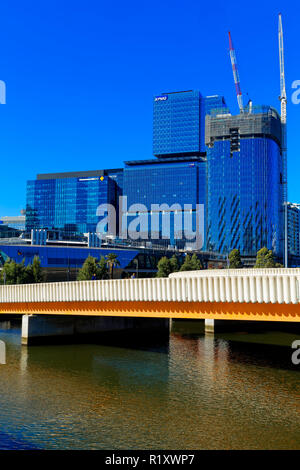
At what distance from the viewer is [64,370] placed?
33.3 meters

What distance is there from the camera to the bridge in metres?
25.5

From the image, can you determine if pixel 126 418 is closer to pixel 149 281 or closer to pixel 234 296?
pixel 234 296

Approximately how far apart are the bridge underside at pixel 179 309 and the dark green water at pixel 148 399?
3.92m

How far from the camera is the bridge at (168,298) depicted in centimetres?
2548

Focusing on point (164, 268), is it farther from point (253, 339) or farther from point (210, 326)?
point (253, 339)

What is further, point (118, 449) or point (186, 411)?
point (186, 411)

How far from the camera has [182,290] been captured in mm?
29609

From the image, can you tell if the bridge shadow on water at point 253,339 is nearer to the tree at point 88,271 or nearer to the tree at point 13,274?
the tree at point 88,271

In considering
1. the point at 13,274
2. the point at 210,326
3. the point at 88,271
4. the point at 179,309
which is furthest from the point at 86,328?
the point at 88,271

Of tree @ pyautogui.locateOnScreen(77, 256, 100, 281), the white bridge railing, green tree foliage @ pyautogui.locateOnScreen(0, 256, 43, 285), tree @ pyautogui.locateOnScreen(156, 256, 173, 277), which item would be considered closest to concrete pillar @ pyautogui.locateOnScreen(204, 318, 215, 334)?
the white bridge railing

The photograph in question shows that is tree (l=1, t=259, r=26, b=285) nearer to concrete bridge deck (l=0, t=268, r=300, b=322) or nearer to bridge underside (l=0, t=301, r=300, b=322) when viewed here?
concrete bridge deck (l=0, t=268, r=300, b=322)
